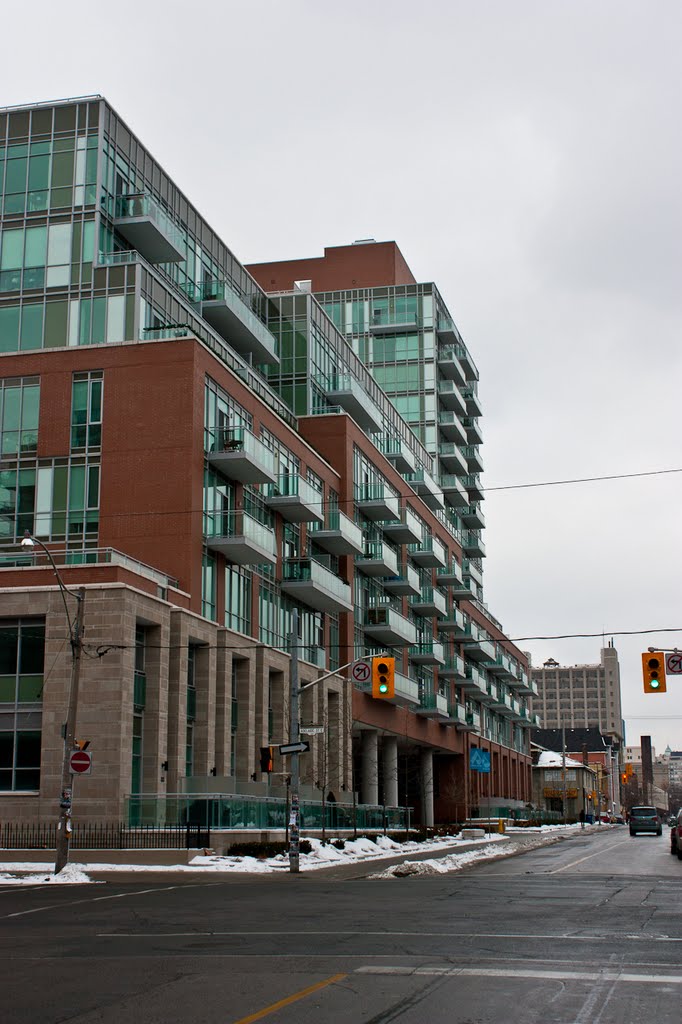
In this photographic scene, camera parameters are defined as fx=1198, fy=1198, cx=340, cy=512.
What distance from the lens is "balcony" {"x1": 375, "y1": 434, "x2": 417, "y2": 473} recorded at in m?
80.5

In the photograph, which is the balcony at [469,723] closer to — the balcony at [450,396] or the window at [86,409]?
the balcony at [450,396]

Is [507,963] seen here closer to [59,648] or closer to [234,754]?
[59,648]

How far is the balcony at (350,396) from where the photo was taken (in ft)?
231

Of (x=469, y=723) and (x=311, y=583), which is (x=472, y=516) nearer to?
(x=469, y=723)

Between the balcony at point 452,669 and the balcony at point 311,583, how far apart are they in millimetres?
27723

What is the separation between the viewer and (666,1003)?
10578mm

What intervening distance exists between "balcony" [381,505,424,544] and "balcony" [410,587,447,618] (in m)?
4.58

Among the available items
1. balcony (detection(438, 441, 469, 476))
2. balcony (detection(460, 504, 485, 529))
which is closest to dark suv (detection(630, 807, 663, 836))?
balcony (detection(438, 441, 469, 476))

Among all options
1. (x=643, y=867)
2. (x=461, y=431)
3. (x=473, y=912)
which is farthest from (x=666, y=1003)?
(x=461, y=431)

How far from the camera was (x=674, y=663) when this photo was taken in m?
36.7

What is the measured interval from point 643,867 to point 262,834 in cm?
1346

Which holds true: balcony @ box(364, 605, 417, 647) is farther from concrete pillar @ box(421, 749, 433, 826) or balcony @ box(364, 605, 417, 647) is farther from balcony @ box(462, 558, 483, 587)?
balcony @ box(462, 558, 483, 587)

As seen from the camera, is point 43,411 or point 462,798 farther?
point 462,798

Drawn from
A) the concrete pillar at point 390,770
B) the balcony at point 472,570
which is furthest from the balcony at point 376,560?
the balcony at point 472,570
